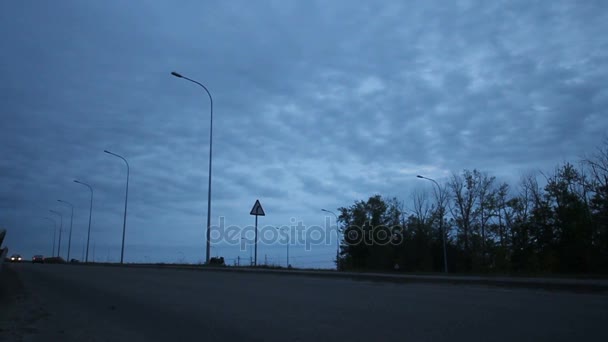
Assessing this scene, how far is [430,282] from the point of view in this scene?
656 inches

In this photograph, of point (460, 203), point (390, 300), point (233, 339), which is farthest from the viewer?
point (460, 203)

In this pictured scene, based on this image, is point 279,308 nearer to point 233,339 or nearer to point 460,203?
point 233,339

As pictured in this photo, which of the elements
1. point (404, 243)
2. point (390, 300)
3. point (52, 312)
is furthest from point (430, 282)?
point (404, 243)

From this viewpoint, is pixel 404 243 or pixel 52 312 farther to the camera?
pixel 404 243

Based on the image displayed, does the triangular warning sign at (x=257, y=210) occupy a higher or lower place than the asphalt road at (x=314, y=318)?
higher

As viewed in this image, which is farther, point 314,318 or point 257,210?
point 257,210

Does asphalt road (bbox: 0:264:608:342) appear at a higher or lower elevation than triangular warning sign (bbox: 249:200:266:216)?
lower

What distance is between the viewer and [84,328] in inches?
312

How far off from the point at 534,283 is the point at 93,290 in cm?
1379

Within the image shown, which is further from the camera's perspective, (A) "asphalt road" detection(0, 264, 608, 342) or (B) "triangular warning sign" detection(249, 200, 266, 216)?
(B) "triangular warning sign" detection(249, 200, 266, 216)

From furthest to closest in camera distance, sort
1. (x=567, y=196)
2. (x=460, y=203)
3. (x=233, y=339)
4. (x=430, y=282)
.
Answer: (x=460, y=203) < (x=567, y=196) < (x=430, y=282) < (x=233, y=339)

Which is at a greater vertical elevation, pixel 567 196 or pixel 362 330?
pixel 567 196

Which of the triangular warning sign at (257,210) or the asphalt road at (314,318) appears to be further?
the triangular warning sign at (257,210)

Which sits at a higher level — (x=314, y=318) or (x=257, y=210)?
(x=257, y=210)
